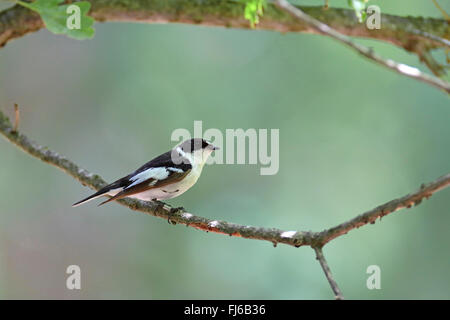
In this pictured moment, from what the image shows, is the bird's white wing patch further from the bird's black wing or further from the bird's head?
the bird's head

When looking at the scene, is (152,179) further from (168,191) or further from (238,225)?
(238,225)

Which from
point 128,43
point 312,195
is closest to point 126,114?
point 128,43

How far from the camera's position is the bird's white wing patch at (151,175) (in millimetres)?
3773

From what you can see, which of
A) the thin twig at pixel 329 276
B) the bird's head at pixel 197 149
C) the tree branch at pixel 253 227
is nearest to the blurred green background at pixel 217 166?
the bird's head at pixel 197 149

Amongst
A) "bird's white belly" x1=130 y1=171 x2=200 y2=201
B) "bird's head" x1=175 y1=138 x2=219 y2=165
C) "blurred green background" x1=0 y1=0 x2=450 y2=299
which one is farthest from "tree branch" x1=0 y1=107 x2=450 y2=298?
"blurred green background" x1=0 y1=0 x2=450 y2=299

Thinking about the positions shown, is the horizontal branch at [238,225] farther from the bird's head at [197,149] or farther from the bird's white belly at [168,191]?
the bird's head at [197,149]

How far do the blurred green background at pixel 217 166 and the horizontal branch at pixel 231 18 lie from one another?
4.37 meters

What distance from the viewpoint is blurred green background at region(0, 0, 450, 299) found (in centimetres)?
754

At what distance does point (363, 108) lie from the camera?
848cm

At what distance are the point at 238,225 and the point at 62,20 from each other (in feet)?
3.98

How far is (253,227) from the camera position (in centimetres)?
259

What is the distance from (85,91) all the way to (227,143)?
3902 mm

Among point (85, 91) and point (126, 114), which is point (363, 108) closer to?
point (126, 114)
